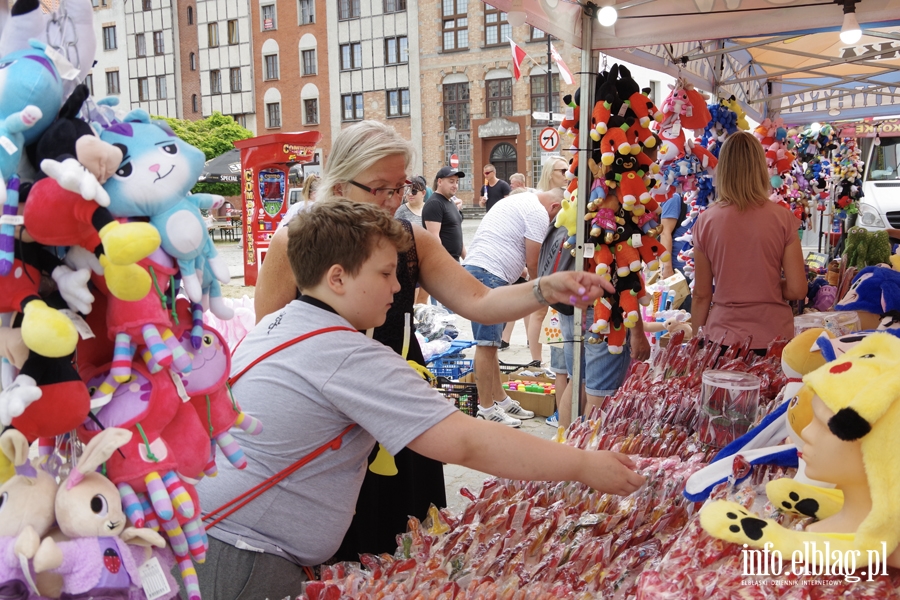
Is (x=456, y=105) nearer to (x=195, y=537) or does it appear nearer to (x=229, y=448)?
(x=229, y=448)

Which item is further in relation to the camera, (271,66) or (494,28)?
(271,66)

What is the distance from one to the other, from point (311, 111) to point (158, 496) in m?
34.5

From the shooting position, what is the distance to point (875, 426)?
0.98m

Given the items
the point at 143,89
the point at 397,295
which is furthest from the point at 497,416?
the point at 143,89

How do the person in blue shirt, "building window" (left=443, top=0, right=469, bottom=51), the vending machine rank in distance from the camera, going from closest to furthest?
the person in blue shirt < the vending machine < "building window" (left=443, top=0, right=469, bottom=51)

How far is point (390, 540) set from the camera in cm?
212

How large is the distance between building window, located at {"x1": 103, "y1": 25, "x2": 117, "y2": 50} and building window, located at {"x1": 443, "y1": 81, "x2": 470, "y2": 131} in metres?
20.0

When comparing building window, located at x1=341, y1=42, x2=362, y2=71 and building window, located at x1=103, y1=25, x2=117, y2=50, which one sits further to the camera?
building window, located at x1=103, y1=25, x2=117, y2=50

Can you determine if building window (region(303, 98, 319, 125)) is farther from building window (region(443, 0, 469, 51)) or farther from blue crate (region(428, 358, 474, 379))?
blue crate (region(428, 358, 474, 379))

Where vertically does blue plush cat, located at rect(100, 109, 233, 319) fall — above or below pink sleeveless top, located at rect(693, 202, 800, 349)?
above

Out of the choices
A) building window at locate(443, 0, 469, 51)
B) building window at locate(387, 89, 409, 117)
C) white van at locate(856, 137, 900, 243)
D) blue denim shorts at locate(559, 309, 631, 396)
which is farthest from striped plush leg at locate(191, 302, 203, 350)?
building window at locate(387, 89, 409, 117)

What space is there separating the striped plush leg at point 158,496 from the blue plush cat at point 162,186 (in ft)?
0.80

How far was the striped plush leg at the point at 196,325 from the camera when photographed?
997 mm

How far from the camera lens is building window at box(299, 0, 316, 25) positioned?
107 ft
